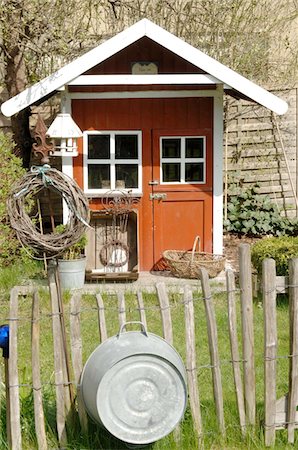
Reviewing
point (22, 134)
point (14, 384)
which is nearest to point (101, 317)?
point (14, 384)

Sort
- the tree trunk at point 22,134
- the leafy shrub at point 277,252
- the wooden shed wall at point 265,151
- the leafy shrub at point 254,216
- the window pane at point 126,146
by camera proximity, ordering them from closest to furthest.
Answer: the leafy shrub at point 277,252 → the window pane at point 126,146 → the tree trunk at point 22,134 → the leafy shrub at point 254,216 → the wooden shed wall at point 265,151

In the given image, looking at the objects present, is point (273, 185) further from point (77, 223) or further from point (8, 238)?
point (77, 223)

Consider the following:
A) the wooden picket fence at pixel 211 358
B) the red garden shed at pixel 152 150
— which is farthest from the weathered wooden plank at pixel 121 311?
the red garden shed at pixel 152 150

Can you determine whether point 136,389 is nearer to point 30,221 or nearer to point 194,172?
point 30,221

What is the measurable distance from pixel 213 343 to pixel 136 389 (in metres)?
0.66

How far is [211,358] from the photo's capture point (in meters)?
4.70

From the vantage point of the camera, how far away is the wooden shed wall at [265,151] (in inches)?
512

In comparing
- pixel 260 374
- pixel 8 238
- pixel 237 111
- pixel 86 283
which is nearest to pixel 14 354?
pixel 260 374

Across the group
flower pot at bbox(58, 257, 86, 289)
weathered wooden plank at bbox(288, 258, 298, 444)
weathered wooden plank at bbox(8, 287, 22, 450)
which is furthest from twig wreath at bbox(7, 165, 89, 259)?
flower pot at bbox(58, 257, 86, 289)

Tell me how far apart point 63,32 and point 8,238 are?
12.5 ft

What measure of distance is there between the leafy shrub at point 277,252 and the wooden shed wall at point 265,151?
390 centimetres

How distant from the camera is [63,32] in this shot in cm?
1169

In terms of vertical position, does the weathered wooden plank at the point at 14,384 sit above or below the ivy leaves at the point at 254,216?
below

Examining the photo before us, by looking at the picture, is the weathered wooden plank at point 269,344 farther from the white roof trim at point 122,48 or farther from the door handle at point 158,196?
the door handle at point 158,196
